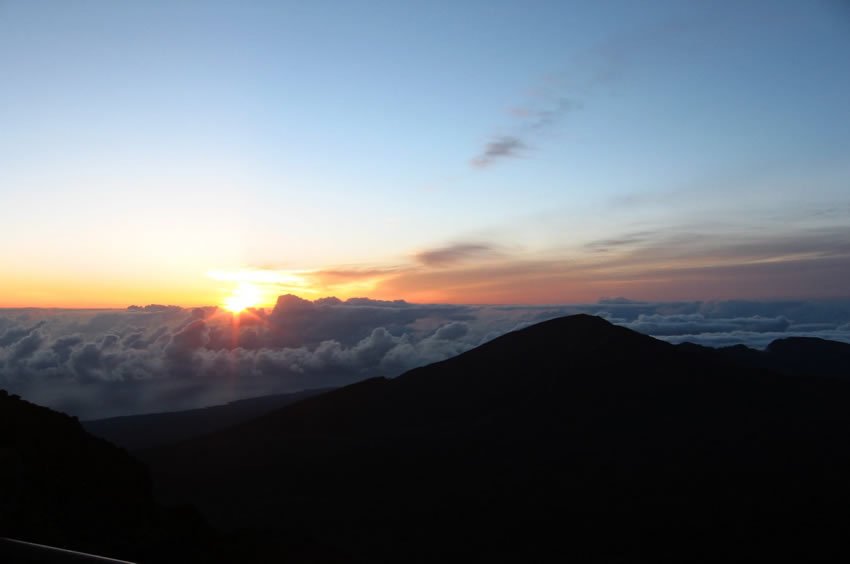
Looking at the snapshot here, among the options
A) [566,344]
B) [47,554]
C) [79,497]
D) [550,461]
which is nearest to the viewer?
[47,554]

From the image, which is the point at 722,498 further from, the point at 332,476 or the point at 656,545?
the point at 332,476

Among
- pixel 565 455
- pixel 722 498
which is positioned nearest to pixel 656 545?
pixel 722 498

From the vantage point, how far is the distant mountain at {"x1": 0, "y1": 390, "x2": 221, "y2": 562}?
2005 centimetres

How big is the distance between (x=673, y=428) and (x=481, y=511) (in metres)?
36.0

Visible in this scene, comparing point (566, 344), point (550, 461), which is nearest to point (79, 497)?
point (550, 461)

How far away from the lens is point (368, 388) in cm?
11631

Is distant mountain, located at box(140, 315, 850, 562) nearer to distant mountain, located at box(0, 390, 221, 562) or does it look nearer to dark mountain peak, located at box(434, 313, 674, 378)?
dark mountain peak, located at box(434, 313, 674, 378)

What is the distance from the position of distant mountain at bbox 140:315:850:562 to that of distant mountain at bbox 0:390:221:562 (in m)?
16.4

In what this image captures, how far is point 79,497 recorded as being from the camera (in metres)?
25.4

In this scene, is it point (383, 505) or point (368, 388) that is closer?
point (383, 505)

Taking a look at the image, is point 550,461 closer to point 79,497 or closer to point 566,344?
point 566,344

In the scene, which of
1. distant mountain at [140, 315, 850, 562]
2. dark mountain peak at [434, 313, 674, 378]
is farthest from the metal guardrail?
dark mountain peak at [434, 313, 674, 378]

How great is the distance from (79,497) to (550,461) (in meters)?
61.6

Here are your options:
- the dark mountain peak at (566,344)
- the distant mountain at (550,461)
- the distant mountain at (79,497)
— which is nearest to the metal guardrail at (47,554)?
the distant mountain at (79,497)
